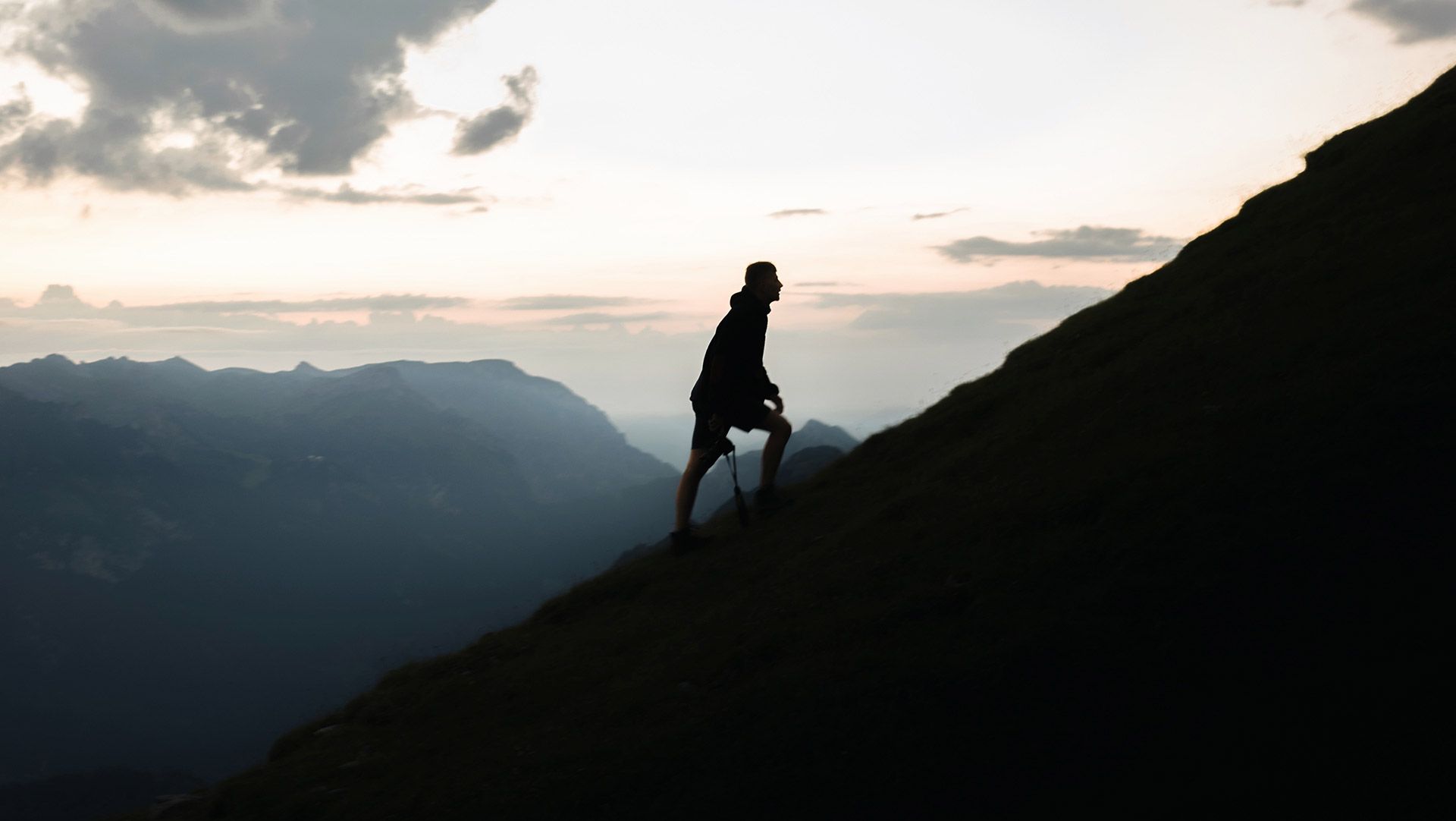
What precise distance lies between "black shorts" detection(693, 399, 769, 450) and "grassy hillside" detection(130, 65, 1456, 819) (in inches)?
64.9

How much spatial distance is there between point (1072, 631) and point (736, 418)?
707cm

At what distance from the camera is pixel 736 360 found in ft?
45.8

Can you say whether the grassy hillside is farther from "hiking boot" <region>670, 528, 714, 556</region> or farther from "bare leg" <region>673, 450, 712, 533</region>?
"bare leg" <region>673, 450, 712, 533</region>

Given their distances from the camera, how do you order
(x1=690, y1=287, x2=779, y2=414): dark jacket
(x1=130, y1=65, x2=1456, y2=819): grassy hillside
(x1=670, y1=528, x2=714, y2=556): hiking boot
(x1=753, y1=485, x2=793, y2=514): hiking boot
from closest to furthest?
(x1=130, y1=65, x2=1456, y2=819): grassy hillside, (x1=690, y1=287, x2=779, y2=414): dark jacket, (x1=670, y1=528, x2=714, y2=556): hiking boot, (x1=753, y1=485, x2=793, y2=514): hiking boot

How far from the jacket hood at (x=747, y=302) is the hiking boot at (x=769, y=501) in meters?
3.04

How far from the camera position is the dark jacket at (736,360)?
13.8m

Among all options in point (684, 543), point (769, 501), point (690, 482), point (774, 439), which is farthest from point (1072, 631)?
point (769, 501)

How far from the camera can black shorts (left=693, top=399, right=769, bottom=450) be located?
13852 millimetres

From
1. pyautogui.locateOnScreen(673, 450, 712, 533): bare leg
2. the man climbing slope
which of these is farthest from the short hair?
pyautogui.locateOnScreen(673, 450, 712, 533): bare leg

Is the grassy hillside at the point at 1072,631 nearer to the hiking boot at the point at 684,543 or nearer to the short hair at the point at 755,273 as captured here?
the hiking boot at the point at 684,543

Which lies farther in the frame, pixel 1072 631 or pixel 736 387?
pixel 736 387

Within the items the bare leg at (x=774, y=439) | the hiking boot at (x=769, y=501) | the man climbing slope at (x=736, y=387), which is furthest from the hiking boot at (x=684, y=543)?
the bare leg at (x=774, y=439)

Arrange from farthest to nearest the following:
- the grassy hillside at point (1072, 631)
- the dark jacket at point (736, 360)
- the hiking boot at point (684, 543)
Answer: the hiking boot at point (684, 543), the dark jacket at point (736, 360), the grassy hillside at point (1072, 631)

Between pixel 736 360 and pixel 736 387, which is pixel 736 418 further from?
pixel 736 360
